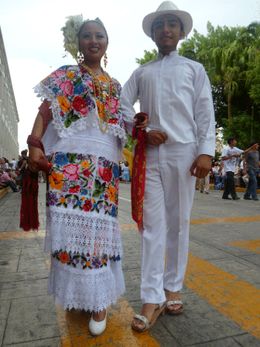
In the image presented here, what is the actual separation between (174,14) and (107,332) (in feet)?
6.90

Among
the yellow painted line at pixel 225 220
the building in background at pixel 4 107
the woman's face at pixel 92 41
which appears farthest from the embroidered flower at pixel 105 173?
the building in background at pixel 4 107

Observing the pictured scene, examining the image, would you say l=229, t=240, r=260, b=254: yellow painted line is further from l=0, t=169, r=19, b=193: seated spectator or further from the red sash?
l=0, t=169, r=19, b=193: seated spectator

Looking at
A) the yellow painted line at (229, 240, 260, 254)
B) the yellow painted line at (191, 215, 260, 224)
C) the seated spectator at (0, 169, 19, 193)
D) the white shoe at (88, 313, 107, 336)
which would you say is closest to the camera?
the white shoe at (88, 313, 107, 336)

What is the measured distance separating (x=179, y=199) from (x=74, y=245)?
76cm

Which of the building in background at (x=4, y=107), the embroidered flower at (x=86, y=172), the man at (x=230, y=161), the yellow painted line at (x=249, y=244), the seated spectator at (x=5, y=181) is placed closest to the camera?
the embroidered flower at (x=86, y=172)

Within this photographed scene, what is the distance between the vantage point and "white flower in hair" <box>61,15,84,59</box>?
2.65 meters

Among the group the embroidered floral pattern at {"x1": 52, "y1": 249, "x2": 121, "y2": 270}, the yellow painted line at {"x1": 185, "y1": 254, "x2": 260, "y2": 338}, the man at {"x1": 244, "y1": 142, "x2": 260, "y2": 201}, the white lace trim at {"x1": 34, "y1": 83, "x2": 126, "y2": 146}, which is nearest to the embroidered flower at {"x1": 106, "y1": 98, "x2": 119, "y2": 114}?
the white lace trim at {"x1": 34, "y1": 83, "x2": 126, "y2": 146}

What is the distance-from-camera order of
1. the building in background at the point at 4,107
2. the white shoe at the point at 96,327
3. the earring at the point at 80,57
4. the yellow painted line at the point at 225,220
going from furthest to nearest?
the building in background at the point at 4,107, the yellow painted line at the point at 225,220, the earring at the point at 80,57, the white shoe at the point at 96,327

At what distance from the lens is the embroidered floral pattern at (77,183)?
247cm

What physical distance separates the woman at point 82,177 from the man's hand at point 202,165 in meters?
0.52

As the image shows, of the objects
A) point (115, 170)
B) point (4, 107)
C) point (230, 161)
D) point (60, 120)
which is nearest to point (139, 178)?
point (115, 170)

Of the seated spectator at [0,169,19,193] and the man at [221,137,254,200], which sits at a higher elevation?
the man at [221,137,254,200]

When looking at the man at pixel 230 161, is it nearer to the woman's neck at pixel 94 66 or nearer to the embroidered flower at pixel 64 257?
the woman's neck at pixel 94 66

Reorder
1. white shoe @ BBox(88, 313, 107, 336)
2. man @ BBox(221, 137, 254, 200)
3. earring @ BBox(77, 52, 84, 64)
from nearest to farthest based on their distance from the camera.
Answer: white shoe @ BBox(88, 313, 107, 336)
earring @ BBox(77, 52, 84, 64)
man @ BBox(221, 137, 254, 200)
